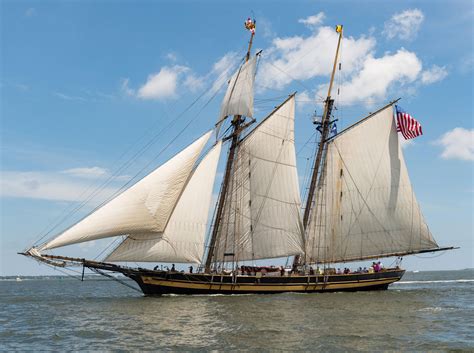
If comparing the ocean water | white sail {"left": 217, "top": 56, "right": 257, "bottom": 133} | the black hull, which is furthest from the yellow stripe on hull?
white sail {"left": 217, "top": 56, "right": 257, "bottom": 133}

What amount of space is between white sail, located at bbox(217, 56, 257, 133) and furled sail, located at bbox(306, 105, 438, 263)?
37.5ft

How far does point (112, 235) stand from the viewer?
39344 mm

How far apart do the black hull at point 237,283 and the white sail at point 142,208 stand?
200 inches

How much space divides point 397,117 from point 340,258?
15248 millimetres

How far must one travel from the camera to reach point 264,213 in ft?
162

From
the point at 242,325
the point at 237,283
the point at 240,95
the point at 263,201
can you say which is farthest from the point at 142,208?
the point at 240,95

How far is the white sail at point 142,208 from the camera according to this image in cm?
3825

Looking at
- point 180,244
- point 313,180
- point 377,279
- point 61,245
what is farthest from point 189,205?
point 377,279

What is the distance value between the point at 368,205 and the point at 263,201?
1133 centimetres

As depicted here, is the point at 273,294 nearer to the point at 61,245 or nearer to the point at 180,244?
the point at 180,244

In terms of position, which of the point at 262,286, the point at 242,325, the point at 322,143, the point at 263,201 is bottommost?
the point at 242,325

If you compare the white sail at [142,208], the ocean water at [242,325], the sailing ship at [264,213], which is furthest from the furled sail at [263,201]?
the white sail at [142,208]

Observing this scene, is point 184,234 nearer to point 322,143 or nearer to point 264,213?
point 264,213

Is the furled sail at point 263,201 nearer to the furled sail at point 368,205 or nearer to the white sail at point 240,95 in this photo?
the white sail at point 240,95
